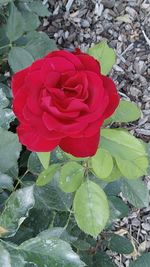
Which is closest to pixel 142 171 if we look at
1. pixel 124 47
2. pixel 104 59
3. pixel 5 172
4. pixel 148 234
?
pixel 104 59

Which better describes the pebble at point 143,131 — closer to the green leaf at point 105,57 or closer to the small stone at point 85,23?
the small stone at point 85,23

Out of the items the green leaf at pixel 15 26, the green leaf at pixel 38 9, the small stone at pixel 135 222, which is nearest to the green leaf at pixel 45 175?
the green leaf at pixel 15 26

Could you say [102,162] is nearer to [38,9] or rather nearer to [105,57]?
[105,57]

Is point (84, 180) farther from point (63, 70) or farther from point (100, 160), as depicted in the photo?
point (63, 70)

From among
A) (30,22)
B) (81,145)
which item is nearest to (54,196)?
(81,145)

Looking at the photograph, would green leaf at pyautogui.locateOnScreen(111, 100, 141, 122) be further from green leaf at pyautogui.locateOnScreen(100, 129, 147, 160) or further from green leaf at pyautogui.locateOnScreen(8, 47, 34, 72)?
green leaf at pyautogui.locateOnScreen(8, 47, 34, 72)
